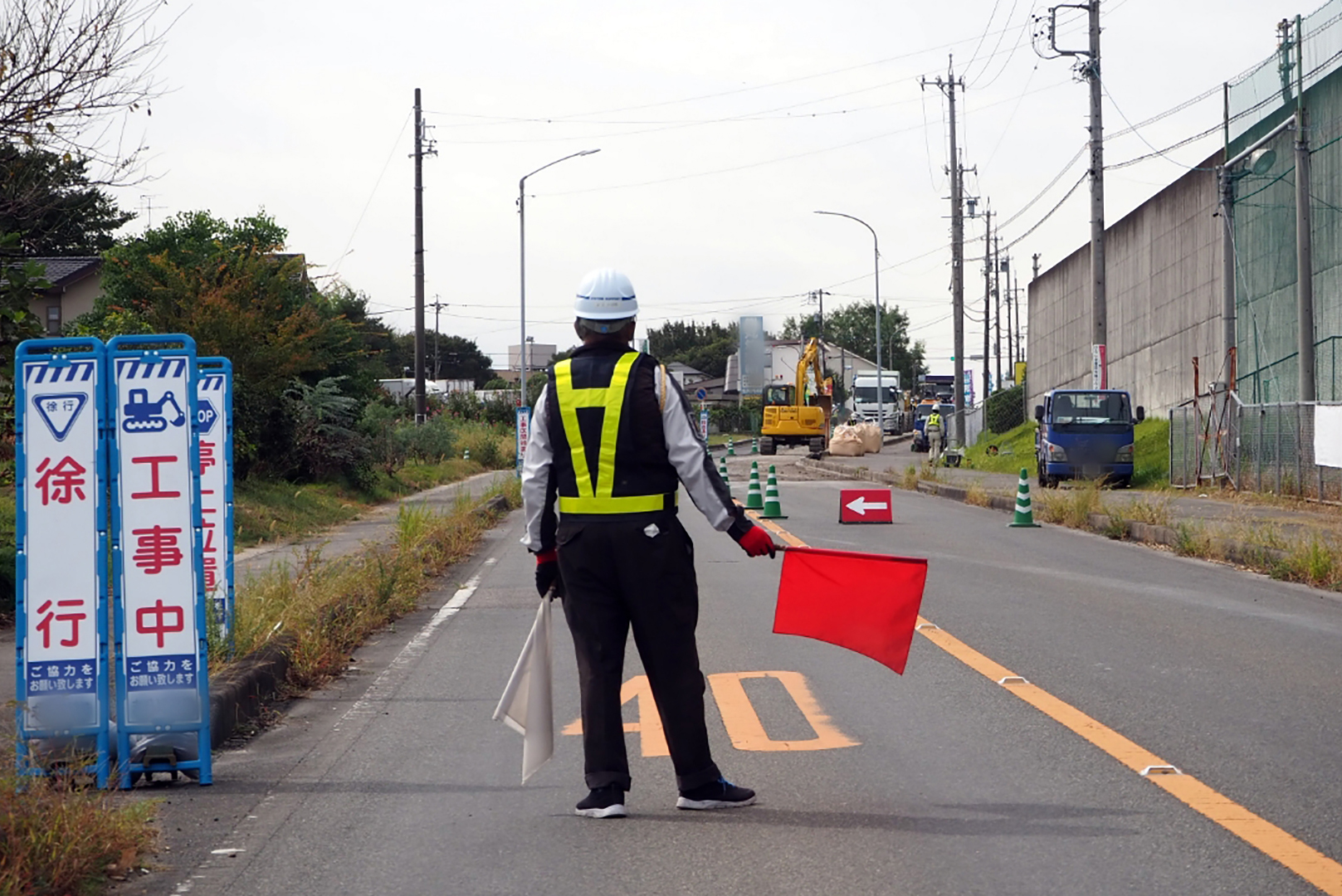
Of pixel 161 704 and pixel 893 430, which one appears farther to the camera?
pixel 893 430

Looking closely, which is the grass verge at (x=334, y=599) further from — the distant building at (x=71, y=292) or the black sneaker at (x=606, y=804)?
the distant building at (x=71, y=292)

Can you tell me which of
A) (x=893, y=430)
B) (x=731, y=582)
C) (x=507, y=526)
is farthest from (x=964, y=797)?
(x=893, y=430)

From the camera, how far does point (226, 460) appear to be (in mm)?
8305

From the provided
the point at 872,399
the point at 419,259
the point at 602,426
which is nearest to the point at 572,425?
the point at 602,426

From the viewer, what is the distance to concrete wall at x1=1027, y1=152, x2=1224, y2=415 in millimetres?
33906

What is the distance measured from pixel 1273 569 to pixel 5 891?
1226 centimetres

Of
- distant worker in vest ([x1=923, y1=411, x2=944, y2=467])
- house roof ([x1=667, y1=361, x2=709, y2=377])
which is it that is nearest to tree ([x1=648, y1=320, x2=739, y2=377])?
house roof ([x1=667, y1=361, x2=709, y2=377])

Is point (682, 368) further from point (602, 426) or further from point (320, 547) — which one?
point (602, 426)

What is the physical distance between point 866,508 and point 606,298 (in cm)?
1560

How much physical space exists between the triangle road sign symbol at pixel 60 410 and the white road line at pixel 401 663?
7.36 feet

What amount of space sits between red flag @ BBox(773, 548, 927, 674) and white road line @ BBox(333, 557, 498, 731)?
2.67 meters

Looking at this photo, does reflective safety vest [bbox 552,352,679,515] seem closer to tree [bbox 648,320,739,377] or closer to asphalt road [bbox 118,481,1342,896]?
asphalt road [bbox 118,481,1342,896]

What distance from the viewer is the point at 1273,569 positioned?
13562mm

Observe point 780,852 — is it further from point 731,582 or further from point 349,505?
point 349,505
